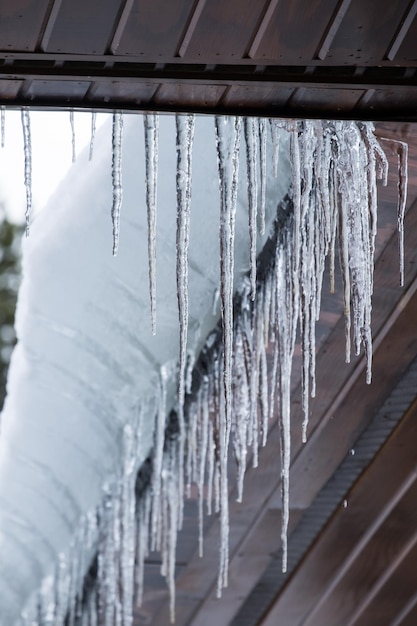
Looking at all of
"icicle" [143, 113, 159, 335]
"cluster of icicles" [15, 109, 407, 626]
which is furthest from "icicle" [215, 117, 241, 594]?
"icicle" [143, 113, 159, 335]

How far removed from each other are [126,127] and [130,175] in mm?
114

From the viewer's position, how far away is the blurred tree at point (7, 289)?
17.3 metres

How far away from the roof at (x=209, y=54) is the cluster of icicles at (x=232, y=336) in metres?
0.18

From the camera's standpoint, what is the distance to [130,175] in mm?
2561

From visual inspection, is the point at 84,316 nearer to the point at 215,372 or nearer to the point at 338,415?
the point at 215,372

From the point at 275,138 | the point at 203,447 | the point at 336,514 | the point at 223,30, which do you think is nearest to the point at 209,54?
the point at 223,30

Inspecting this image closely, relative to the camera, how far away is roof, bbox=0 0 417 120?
5.92 feet

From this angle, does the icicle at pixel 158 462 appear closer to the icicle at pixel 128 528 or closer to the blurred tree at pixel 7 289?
the icicle at pixel 128 528

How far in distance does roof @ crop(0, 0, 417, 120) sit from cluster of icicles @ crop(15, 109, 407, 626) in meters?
0.18

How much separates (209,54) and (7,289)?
1613 centimetres

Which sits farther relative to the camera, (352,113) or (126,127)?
(126,127)

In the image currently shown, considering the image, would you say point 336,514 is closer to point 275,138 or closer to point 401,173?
point 401,173

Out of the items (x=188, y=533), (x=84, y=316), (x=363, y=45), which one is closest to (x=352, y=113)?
(x=363, y=45)

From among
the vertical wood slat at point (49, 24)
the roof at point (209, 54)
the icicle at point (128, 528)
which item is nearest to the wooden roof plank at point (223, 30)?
the roof at point (209, 54)
